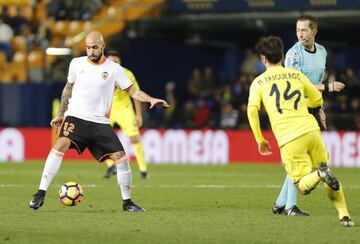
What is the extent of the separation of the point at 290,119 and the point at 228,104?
1667 centimetres

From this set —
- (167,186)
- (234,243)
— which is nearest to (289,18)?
(167,186)

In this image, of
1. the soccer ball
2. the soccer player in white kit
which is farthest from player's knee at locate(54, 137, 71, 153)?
the soccer ball

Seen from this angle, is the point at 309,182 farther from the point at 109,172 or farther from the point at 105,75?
the point at 109,172

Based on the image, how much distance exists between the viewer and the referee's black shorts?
12.0 m

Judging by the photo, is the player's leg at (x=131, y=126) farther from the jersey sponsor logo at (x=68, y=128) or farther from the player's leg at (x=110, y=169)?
the jersey sponsor logo at (x=68, y=128)

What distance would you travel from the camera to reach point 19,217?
1138cm

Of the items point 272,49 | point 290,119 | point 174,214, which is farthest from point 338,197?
point 174,214

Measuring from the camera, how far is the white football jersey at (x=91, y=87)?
473 inches

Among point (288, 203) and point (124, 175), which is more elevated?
point (124, 175)

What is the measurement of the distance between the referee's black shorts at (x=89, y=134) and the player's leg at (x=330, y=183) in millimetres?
2582

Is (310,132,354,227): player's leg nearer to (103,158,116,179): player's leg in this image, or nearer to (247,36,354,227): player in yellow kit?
(247,36,354,227): player in yellow kit

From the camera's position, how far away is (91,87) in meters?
12.0

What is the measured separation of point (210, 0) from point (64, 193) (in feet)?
58.5

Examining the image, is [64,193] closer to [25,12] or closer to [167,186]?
[167,186]
